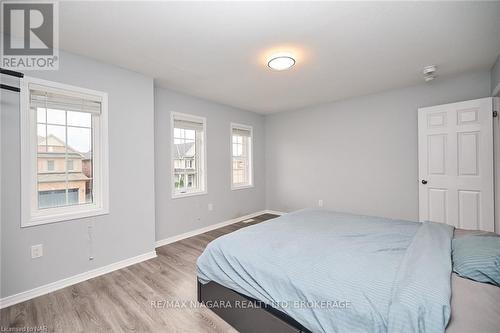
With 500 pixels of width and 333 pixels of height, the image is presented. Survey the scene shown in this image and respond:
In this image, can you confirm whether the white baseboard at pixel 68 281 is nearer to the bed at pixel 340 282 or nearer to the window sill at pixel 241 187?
the bed at pixel 340 282

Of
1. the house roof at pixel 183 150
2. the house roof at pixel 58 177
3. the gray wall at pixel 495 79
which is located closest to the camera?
the house roof at pixel 58 177

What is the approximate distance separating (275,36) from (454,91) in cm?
294

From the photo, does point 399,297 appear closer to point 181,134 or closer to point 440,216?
point 440,216

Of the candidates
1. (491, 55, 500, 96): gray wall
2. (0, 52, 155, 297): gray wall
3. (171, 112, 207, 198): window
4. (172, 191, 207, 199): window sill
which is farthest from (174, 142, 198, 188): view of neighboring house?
(491, 55, 500, 96): gray wall

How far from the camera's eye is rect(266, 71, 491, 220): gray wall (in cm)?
346

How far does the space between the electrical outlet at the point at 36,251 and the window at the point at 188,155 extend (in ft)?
5.57

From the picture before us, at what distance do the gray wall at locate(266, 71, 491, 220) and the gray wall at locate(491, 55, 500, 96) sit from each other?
0.10 metres

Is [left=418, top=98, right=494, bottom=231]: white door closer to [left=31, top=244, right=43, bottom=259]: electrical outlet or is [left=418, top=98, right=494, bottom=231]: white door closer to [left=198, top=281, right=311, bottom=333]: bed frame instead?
[left=198, top=281, right=311, bottom=333]: bed frame

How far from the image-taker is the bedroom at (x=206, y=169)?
4.39 ft

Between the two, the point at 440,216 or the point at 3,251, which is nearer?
the point at 3,251

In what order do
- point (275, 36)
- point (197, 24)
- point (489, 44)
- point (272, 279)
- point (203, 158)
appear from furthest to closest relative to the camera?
point (203, 158)
point (489, 44)
point (275, 36)
point (197, 24)
point (272, 279)

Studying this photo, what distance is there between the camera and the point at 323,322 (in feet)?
3.79

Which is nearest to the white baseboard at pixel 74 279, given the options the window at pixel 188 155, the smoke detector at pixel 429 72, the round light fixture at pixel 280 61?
the window at pixel 188 155

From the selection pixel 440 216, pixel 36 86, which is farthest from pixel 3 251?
pixel 440 216
